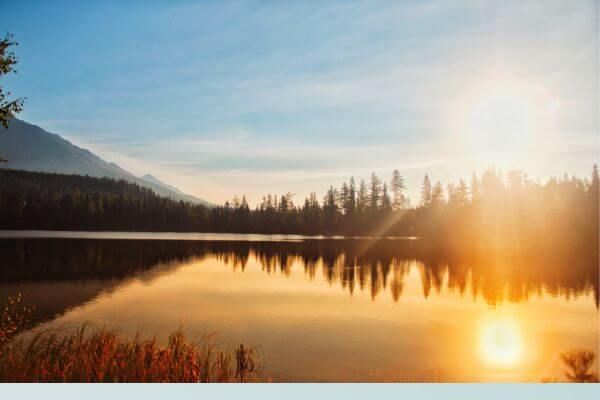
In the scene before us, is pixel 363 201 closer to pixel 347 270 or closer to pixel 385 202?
pixel 385 202

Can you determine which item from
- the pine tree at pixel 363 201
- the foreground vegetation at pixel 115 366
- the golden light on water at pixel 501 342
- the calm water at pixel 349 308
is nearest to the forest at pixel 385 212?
the pine tree at pixel 363 201

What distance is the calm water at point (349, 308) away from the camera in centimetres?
1055

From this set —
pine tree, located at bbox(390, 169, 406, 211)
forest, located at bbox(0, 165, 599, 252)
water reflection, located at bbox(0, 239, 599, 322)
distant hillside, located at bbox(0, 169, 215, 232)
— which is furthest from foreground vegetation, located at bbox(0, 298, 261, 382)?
distant hillside, located at bbox(0, 169, 215, 232)

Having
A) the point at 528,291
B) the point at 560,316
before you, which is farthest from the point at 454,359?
the point at 528,291

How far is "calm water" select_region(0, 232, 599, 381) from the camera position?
10.5m

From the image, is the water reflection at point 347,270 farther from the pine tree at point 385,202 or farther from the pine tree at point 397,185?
the pine tree at point 385,202

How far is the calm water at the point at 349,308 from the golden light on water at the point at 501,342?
54 mm

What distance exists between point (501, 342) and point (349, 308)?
18.0 ft

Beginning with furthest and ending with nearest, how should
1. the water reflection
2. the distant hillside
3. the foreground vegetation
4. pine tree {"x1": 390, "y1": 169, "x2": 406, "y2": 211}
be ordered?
the distant hillside → pine tree {"x1": 390, "y1": 169, "x2": 406, "y2": 211} → the water reflection → the foreground vegetation

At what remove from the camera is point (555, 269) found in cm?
A: 2712

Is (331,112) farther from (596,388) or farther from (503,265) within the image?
(503,265)

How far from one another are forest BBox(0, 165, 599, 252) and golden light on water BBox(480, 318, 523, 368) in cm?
535

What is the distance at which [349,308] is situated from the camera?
54.2ft

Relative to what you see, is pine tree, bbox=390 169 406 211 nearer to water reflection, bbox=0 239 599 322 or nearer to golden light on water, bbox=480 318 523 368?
water reflection, bbox=0 239 599 322
